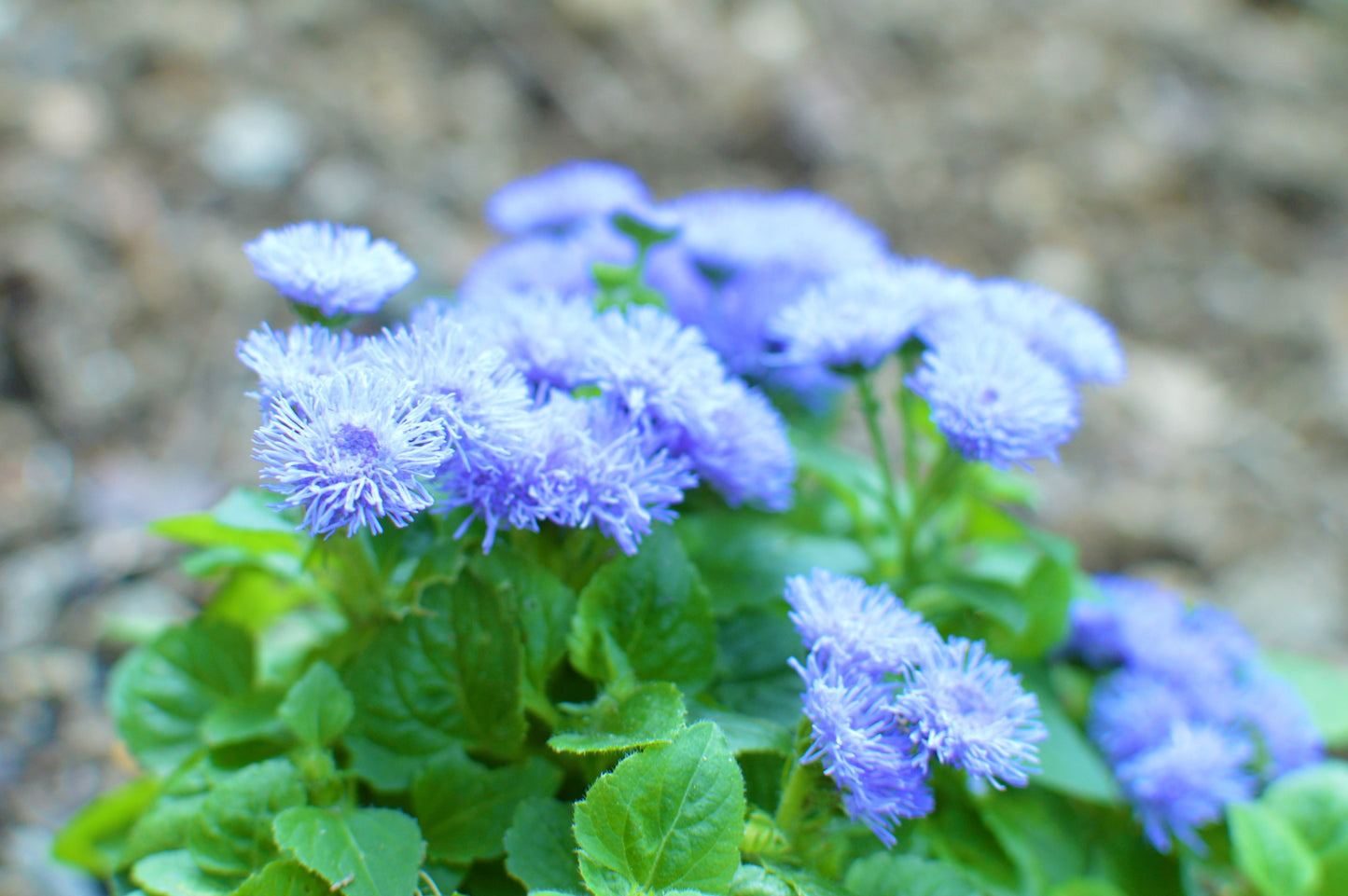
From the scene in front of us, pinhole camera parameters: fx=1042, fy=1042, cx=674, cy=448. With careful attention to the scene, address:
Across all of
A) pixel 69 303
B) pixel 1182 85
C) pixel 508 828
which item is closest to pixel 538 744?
pixel 508 828

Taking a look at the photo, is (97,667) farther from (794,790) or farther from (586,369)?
(794,790)

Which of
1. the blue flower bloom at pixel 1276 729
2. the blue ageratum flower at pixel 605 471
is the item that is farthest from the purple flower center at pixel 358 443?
the blue flower bloom at pixel 1276 729

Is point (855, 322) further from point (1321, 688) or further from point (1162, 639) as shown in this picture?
point (1321, 688)

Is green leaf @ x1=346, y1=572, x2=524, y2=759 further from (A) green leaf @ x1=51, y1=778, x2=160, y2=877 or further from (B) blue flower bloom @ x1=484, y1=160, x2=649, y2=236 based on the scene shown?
(B) blue flower bloom @ x1=484, y1=160, x2=649, y2=236

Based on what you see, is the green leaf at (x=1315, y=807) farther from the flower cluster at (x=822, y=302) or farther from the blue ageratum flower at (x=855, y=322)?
the blue ageratum flower at (x=855, y=322)

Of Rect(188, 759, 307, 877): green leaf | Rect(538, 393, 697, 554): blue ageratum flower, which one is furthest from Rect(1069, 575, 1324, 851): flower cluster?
Rect(188, 759, 307, 877): green leaf
